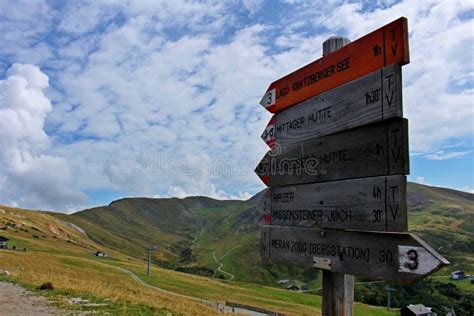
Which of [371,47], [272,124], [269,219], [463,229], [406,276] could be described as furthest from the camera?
[463,229]

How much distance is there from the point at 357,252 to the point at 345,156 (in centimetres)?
111

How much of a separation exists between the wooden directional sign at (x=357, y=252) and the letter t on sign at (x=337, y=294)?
0.93 feet

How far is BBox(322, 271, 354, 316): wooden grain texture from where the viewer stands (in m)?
4.45

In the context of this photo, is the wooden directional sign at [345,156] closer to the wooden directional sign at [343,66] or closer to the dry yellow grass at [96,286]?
the wooden directional sign at [343,66]

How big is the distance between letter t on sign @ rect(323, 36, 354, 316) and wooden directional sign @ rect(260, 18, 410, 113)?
243cm

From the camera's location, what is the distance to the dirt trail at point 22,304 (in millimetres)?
12477

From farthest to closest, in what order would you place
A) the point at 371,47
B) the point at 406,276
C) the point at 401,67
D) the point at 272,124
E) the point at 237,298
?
the point at 237,298, the point at 272,124, the point at 371,47, the point at 401,67, the point at 406,276

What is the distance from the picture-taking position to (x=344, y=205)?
13.5 feet

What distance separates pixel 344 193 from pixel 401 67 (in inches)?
58.7

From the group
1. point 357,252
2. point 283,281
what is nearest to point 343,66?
point 357,252

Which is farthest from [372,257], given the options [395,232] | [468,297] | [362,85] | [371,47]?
[468,297]

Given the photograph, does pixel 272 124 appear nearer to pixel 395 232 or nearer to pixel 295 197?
pixel 295 197

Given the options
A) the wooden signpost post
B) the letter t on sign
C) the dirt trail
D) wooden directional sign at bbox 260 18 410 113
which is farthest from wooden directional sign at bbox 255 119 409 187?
the dirt trail

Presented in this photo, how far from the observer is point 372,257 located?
3756 millimetres
